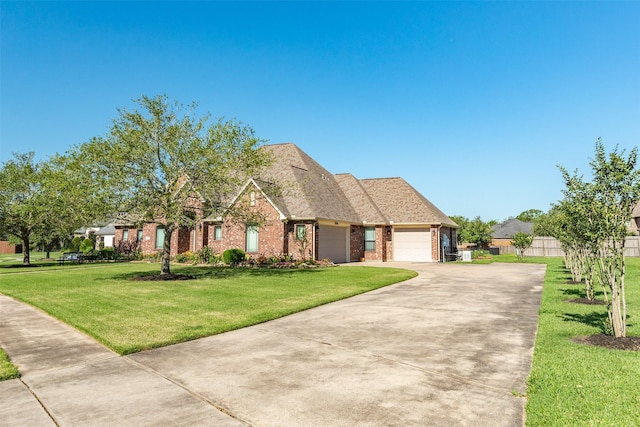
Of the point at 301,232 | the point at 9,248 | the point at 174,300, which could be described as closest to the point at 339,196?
the point at 301,232

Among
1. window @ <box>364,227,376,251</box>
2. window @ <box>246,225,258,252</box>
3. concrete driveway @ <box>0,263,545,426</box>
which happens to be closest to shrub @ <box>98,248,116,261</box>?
window @ <box>246,225,258,252</box>

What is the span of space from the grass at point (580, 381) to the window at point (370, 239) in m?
23.2

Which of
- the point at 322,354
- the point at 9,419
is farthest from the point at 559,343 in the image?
the point at 9,419

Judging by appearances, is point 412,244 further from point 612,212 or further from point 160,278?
point 612,212

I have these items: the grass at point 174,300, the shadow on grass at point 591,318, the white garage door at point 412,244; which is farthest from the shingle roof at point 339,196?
the shadow on grass at point 591,318

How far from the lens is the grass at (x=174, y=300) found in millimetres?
7957

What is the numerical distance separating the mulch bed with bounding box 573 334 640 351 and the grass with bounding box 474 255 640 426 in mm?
235

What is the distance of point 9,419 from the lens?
406 cm

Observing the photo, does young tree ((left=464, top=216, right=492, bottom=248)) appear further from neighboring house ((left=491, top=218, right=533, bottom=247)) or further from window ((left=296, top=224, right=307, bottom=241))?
window ((left=296, top=224, right=307, bottom=241))

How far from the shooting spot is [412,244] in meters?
32.1

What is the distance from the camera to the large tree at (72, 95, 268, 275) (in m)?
16.3

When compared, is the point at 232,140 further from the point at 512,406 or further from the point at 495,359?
the point at 512,406

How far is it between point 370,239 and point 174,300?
21.8 metres

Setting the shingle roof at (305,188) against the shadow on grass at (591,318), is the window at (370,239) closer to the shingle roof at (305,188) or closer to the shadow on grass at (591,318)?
the shingle roof at (305,188)
